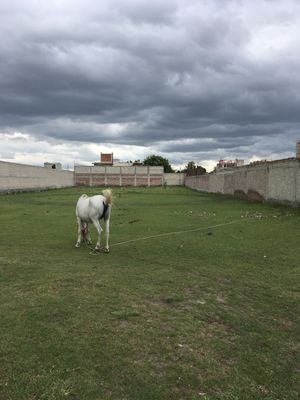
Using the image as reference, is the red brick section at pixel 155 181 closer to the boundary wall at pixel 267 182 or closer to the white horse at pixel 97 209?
the boundary wall at pixel 267 182

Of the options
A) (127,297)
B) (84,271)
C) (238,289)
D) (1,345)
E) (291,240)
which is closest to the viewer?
(1,345)

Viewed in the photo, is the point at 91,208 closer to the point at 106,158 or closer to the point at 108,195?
the point at 108,195

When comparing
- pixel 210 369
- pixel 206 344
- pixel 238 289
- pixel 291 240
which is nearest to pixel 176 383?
pixel 210 369

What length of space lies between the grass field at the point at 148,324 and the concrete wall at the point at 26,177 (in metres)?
33.6

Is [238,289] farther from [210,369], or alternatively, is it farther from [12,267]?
[12,267]

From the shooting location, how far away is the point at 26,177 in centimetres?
4912

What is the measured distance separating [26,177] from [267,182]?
32995 millimetres

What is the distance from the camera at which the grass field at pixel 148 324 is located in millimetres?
3840

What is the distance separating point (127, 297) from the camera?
619cm

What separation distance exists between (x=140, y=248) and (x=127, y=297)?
15.7 ft

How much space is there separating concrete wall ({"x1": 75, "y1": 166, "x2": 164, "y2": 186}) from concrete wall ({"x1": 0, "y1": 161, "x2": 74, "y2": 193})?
17.5m

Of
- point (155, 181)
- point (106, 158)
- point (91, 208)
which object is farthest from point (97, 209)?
point (106, 158)

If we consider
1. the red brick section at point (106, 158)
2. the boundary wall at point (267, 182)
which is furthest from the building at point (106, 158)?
the boundary wall at point (267, 182)

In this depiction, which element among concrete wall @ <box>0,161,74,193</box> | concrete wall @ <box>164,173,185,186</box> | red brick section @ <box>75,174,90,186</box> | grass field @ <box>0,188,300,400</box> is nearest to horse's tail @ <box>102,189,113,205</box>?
grass field @ <box>0,188,300,400</box>
